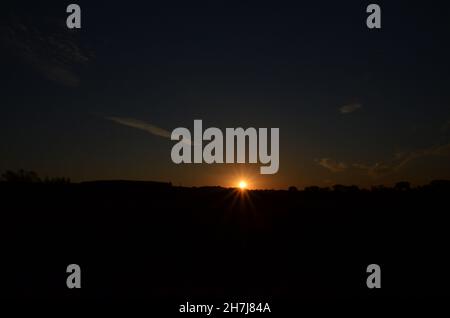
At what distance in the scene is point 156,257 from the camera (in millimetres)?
10984

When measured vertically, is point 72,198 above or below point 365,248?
above

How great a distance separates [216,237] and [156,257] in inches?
73.2

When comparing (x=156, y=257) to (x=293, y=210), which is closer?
(x=156, y=257)

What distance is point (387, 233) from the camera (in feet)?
39.7

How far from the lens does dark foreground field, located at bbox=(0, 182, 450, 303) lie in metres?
9.37

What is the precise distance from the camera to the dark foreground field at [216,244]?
369 inches

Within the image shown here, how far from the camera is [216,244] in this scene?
11633 mm
